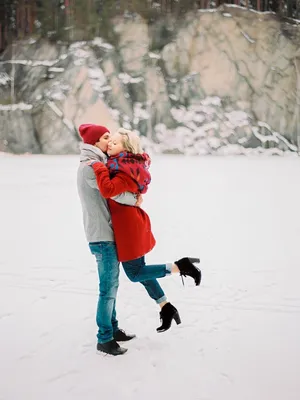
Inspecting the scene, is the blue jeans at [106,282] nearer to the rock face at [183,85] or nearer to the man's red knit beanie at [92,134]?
the man's red knit beanie at [92,134]

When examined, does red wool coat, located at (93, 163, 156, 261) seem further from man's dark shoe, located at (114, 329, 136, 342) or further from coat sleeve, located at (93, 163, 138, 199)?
man's dark shoe, located at (114, 329, 136, 342)

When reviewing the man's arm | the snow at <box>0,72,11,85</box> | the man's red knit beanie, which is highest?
the man's red knit beanie

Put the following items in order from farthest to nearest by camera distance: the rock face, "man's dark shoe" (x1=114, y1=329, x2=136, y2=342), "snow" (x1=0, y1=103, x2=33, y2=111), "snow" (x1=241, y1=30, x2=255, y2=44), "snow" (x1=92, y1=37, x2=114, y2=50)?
"snow" (x1=0, y1=103, x2=33, y2=111) < "snow" (x1=92, y1=37, x2=114, y2=50) < "snow" (x1=241, y1=30, x2=255, y2=44) < the rock face < "man's dark shoe" (x1=114, y1=329, x2=136, y2=342)

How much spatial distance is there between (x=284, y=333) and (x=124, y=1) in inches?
604

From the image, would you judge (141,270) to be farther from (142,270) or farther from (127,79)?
(127,79)

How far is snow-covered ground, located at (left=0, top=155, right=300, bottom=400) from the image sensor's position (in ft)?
6.59

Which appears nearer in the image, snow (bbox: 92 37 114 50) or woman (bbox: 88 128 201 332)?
woman (bbox: 88 128 201 332)

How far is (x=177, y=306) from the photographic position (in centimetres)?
296

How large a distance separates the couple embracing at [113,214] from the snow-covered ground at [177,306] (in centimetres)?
25

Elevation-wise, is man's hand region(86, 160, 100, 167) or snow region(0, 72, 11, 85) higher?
man's hand region(86, 160, 100, 167)

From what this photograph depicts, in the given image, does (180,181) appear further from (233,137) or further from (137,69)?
(137,69)

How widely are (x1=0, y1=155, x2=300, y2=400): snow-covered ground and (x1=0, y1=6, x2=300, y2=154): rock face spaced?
9279 mm

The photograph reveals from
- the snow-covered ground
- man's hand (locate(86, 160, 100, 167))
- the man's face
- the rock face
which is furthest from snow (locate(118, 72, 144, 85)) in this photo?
man's hand (locate(86, 160, 100, 167))

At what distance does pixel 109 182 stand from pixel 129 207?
7.7 inches
